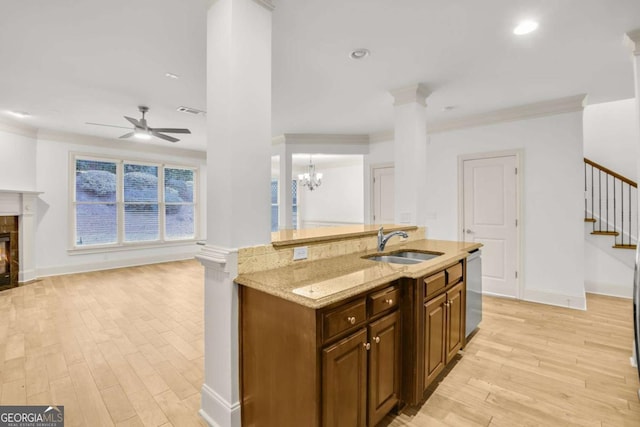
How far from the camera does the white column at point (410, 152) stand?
3.47 m

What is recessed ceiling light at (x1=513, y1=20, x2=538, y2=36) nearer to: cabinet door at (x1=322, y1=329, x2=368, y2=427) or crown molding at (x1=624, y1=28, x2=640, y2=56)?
crown molding at (x1=624, y1=28, x2=640, y2=56)

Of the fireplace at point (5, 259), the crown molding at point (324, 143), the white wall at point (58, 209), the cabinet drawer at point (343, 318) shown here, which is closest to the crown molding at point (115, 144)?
the white wall at point (58, 209)

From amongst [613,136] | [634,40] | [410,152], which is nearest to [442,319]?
[410,152]

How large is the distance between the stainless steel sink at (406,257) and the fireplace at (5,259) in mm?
5872

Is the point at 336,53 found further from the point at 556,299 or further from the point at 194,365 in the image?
the point at 556,299

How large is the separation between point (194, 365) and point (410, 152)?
9.94 ft

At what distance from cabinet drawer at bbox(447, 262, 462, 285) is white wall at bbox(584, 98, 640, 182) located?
430 cm

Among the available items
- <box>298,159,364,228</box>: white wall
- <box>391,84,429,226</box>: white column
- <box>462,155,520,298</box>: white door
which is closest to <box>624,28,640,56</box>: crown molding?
<box>391,84,429,226</box>: white column

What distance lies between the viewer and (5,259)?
4824mm

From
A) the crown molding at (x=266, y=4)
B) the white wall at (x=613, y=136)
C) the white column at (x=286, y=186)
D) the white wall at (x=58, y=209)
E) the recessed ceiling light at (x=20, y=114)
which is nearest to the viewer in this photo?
the crown molding at (x=266, y=4)

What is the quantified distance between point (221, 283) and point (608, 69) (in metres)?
4.13

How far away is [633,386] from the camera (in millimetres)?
2182

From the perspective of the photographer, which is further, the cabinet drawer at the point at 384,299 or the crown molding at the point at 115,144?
the crown molding at the point at 115,144

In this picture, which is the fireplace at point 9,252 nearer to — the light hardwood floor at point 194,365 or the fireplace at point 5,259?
the fireplace at point 5,259
